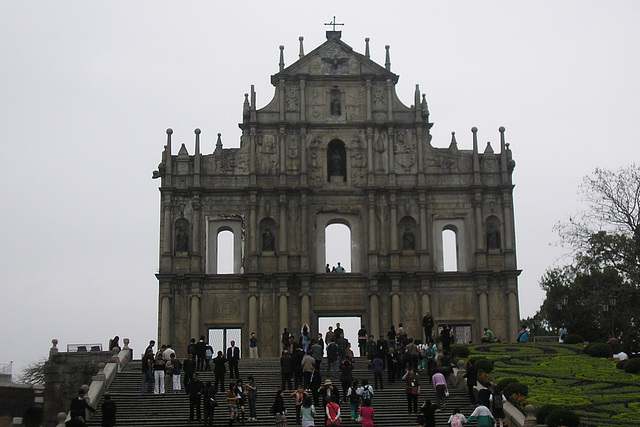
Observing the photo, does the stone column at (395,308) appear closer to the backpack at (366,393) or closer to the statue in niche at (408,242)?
the statue in niche at (408,242)

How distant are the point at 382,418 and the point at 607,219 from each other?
21929mm

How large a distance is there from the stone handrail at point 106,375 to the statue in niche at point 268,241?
9657 mm

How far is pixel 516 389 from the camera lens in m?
29.8

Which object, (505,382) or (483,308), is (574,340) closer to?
(483,308)

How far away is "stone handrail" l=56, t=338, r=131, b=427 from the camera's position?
3133 cm

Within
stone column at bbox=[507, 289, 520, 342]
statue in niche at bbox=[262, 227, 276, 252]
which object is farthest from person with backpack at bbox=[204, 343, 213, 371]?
stone column at bbox=[507, 289, 520, 342]

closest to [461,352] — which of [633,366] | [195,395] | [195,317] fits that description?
[633,366]

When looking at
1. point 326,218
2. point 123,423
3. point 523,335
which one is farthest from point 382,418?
point 326,218

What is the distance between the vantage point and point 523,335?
41.9 m

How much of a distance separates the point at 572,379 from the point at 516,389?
13.2 feet

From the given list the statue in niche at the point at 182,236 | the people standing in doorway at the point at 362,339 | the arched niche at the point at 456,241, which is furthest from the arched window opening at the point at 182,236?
the arched niche at the point at 456,241

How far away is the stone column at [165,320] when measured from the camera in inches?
1770

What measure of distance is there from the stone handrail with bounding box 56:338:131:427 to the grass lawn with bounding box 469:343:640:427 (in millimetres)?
12975

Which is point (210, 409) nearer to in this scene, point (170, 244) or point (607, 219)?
point (170, 244)
